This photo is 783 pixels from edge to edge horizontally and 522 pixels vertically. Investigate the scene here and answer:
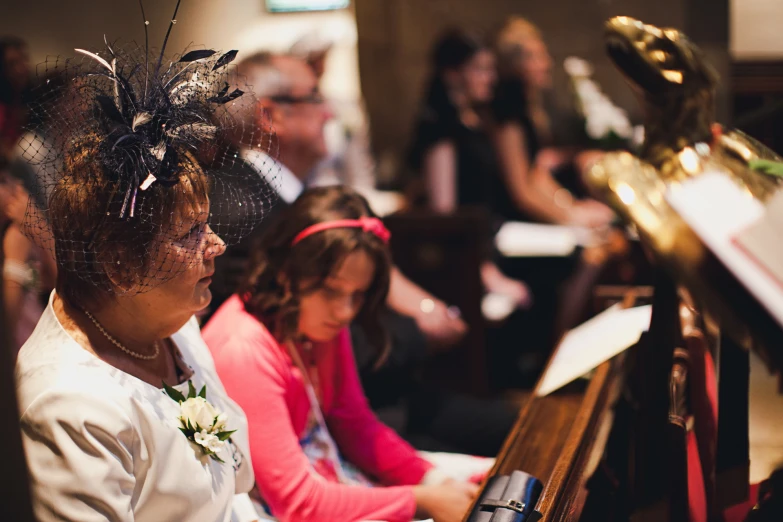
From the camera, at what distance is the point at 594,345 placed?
82.4 inches

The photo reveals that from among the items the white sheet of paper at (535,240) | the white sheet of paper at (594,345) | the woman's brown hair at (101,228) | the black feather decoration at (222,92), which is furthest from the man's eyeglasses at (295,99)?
the white sheet of paper at (535,240)

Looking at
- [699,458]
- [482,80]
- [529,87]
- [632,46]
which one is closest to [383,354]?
[699,458]

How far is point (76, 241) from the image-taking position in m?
1.24

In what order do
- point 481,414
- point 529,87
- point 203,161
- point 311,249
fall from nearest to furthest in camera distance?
point 203,161
point 311,249
point 481,414
point 529,87

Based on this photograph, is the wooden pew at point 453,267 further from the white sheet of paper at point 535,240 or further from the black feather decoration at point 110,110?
the black feather decoration at point 110,110

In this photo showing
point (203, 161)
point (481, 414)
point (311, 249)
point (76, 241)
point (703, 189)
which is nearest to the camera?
point (703, 189)

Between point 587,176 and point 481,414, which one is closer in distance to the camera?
point 587,176

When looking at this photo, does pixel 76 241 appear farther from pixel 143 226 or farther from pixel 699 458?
pixel 699 458

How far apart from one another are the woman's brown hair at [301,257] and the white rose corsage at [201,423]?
49cm

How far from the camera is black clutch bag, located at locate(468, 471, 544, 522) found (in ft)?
4.62

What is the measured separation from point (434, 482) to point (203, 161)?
1.06 m

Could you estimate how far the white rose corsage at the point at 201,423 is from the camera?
1.29 meters

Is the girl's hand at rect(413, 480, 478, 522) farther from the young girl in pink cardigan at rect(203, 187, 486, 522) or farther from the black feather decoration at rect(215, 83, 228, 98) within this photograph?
the black feather decoration at rect(215, 83, 228, 98)

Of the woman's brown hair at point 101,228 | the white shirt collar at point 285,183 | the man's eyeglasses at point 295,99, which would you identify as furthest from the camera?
the man's eyeglasses at point 295,99
